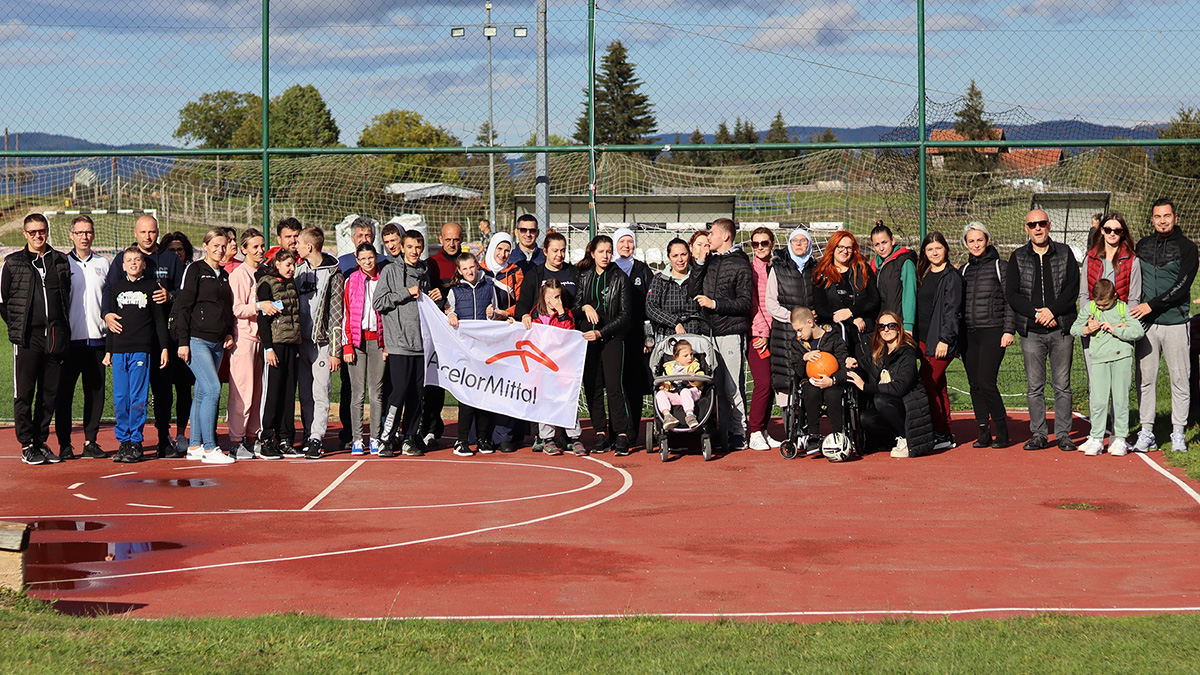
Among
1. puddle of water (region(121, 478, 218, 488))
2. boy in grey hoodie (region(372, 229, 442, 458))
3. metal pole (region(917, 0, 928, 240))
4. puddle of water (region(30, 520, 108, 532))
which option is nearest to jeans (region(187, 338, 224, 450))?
puddle of water (region(121, 478, 218, 488))

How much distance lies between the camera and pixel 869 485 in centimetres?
981

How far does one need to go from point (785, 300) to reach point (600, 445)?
223 centimetres

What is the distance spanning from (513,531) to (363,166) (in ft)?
34.0

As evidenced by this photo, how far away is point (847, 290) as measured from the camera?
442 inches

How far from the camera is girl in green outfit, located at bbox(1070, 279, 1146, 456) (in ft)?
35.1

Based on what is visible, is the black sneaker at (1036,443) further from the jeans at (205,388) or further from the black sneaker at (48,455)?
the black sneaker at (48,455)

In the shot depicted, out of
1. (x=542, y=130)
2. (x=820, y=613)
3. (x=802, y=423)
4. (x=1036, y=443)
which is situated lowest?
(x=820, y=613)

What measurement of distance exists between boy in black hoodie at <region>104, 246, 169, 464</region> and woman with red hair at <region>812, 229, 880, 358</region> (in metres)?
6.05

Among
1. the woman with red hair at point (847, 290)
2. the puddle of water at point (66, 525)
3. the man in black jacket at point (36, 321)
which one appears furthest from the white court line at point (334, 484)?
the woman with red hair at point (847, 290)

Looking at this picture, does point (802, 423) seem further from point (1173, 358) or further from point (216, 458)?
point (216, 458)

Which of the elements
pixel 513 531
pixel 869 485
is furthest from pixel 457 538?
pixel 869 485

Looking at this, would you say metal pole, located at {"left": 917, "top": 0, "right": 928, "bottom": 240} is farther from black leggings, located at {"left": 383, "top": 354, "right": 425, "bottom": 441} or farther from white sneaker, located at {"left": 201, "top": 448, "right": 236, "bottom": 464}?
white sneaker, located at {"left": 201, "top": 448, "right": 236, "bottom": 464}

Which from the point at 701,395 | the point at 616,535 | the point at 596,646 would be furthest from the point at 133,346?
the point at 596,646

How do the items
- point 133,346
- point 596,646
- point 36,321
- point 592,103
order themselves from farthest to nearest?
point 592,103 → point 133,346 → point 36,321 → point 596,646
